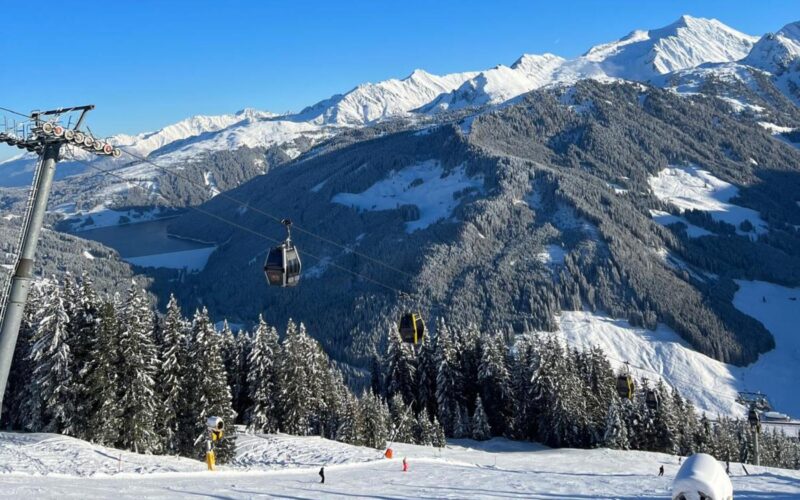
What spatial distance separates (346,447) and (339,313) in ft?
372

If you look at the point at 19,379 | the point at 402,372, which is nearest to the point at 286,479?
the point at 19,379

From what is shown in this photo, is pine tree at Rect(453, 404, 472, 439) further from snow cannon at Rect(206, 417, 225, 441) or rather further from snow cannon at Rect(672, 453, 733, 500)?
snow cannon at Rect(672, 453, 733, 500)

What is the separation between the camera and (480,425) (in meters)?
66.2

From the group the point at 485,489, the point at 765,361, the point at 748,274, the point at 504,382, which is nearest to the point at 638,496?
the point at 485,489

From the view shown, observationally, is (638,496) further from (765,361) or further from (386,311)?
(765,361)

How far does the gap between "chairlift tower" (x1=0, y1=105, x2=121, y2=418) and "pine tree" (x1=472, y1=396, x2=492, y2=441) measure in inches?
2249

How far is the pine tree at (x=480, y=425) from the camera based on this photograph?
217 ft

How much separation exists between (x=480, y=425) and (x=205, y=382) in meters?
34.4

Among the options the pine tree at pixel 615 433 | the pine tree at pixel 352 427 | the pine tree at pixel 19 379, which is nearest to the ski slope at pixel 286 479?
the pine tree at pixel 19 379

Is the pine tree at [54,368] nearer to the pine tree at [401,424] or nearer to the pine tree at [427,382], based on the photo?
the pine tree at [401,424]

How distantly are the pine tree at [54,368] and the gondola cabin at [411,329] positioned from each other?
21.2m

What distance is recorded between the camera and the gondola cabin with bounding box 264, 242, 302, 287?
69.7 ft

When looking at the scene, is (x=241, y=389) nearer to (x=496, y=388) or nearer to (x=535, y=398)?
(x=496, y=388)

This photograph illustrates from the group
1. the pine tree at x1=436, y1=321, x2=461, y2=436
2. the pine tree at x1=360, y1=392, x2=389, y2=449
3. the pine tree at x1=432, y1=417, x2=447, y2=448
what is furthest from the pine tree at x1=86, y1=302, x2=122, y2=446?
the pine tree at x1=436, y1=321, x2=461, y2=436
